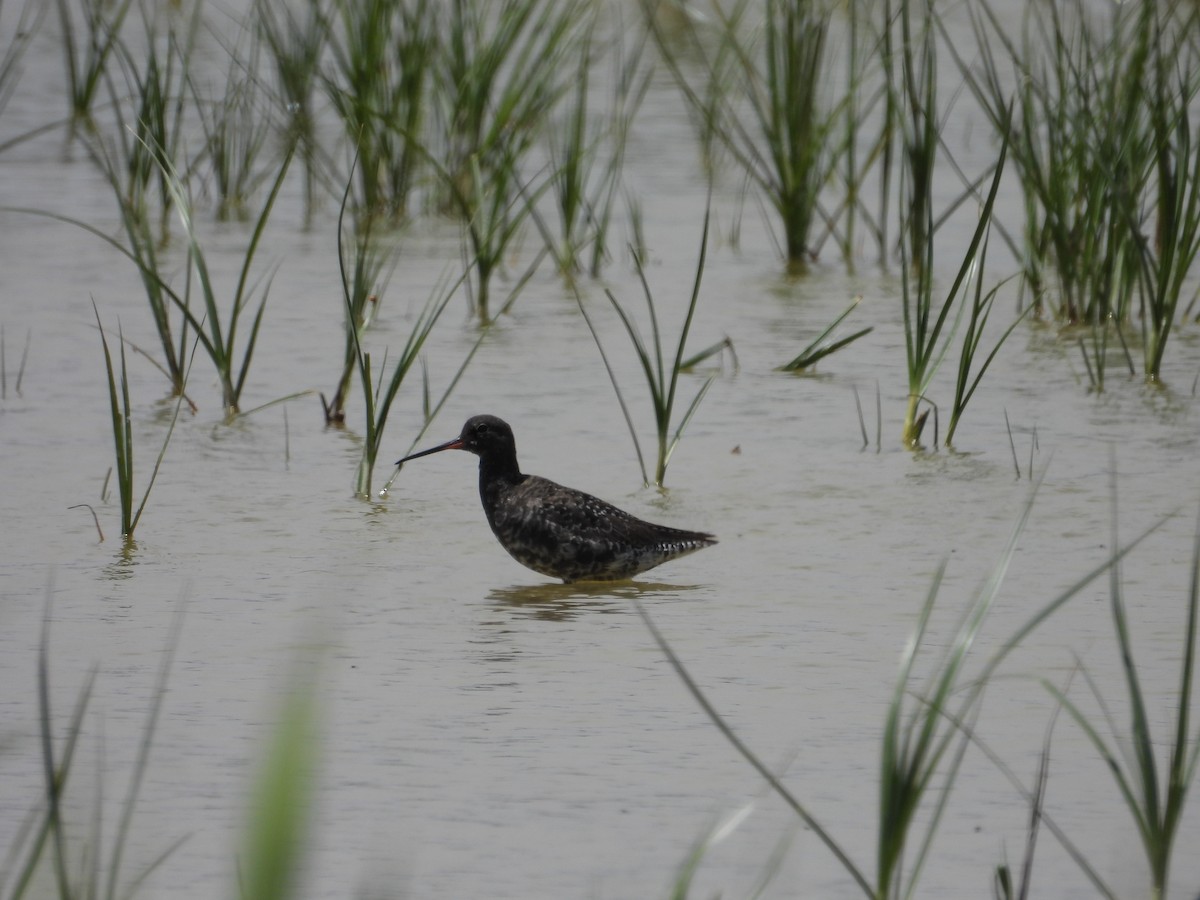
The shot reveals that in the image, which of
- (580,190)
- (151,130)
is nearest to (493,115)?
(580,190)

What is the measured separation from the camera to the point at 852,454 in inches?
240

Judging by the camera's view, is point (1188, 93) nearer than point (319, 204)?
Yes

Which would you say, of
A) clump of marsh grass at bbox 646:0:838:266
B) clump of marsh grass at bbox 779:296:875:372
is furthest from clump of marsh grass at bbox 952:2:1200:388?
clump of marsh grass at bbox 646:0:838:266

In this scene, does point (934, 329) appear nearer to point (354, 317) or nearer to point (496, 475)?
point (496, 475)

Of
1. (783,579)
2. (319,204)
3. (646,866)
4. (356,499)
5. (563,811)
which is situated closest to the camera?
(646,866)

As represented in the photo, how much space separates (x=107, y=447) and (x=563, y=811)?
3231 millimetres

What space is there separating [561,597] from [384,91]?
15.5ft

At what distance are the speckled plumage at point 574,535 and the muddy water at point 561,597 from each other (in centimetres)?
9

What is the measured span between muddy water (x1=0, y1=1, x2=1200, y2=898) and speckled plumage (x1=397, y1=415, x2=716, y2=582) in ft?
0.29

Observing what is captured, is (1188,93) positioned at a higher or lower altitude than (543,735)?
higher

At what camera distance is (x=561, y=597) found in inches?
197

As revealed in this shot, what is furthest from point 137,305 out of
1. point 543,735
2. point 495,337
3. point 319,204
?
point 543,735

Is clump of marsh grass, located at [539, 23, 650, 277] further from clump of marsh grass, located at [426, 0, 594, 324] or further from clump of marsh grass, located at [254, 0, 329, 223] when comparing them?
clump of marsh grass, located at [254, 0, 329, 223]

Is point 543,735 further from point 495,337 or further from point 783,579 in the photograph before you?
point 495,337
